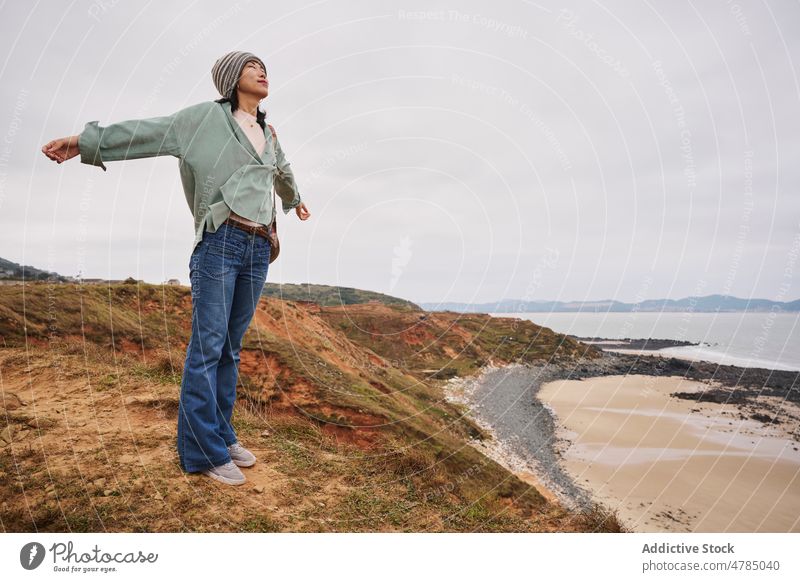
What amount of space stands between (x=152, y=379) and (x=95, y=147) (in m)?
3.92

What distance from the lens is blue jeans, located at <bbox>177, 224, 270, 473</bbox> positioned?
3.02m

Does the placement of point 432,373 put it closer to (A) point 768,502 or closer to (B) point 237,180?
(A) point 768,502

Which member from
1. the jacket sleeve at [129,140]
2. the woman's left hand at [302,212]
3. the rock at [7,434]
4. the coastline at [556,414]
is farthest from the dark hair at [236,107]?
the coastline at [556,414]

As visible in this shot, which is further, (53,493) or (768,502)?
(768,502)

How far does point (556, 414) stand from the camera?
27391 mm

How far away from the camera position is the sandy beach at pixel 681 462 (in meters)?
14.3

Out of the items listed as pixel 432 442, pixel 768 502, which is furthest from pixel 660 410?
pixel 432 442

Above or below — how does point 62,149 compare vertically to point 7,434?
above

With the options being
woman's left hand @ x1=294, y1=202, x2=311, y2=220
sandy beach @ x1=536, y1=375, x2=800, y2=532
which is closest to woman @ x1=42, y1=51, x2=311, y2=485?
woman's left hand @ x1=294, y1=202, x2=311, y2=220

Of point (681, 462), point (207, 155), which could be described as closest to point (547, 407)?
point (681, 462)

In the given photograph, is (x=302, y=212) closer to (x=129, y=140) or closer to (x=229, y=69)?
(x=229, y=69)

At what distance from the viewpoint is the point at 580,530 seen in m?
4.12

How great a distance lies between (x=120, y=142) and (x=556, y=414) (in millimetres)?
28901

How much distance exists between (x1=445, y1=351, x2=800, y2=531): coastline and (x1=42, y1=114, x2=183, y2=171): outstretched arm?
14837mm
